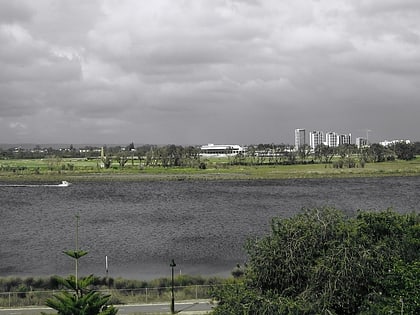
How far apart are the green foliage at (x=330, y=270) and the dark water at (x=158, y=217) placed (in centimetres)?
1890

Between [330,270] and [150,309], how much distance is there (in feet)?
39.1

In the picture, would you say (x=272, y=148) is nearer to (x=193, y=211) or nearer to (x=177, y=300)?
(x=193, y=211)

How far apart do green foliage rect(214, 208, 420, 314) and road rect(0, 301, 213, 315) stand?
6.57 m

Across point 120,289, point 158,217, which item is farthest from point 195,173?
point 120,289

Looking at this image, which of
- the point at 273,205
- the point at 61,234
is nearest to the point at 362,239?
the point at 61,234

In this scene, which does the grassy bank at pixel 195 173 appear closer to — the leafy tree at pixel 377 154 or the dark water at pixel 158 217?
the dark water at pixel 158 217

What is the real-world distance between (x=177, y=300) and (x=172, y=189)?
72.8 meters

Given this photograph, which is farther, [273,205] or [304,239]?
[273,205]

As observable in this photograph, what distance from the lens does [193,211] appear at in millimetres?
71062

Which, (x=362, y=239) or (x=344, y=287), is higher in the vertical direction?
(x=362, y=239)

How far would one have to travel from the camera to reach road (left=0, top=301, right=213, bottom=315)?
2542cm

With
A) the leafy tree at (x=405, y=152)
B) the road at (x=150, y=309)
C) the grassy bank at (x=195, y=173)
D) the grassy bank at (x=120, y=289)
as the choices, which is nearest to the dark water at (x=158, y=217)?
the grassy bank at (x=120, y=289)

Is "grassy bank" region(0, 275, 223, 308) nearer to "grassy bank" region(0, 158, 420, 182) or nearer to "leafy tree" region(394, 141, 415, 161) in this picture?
"grassy bank" region(0, 158, 420, 182)

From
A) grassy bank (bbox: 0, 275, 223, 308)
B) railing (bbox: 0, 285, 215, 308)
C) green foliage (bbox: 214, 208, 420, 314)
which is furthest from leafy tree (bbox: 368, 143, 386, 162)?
green foliage (bbox: 214, 208, 420, 314)
